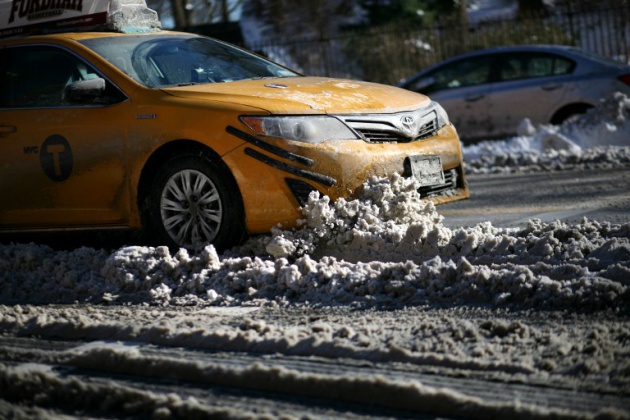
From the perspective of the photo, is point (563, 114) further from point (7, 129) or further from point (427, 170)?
point (7, 129)

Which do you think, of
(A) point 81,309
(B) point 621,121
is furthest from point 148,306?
(B) point 621,121

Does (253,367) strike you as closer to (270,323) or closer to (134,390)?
(134,390)

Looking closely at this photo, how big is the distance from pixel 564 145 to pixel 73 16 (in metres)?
6.69

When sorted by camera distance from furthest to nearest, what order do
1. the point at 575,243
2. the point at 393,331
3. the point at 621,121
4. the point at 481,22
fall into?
Result: the point at 481,22 → the point at 621,121 → the point at 575,243 → the point at 393,331

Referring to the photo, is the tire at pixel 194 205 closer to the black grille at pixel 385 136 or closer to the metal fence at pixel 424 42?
the black grille at pixel 385 136

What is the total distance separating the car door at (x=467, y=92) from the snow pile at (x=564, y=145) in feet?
3.75

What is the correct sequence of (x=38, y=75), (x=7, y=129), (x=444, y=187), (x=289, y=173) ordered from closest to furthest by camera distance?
(x=289, y=173) < (x=444, y=187) < (x=7, y=129) < (x=38, y=75)

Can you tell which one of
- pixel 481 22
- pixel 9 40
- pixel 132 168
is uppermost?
pixel 481 22

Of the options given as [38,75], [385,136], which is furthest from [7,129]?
[385,136]

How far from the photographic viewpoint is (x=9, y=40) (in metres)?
7.84

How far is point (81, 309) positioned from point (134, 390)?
1866mm

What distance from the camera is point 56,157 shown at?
7141 mm

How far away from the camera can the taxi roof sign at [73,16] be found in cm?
803

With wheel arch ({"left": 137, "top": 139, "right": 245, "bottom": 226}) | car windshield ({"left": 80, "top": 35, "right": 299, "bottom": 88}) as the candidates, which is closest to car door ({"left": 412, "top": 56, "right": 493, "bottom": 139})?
car windshield ({"left": 80, "top": 35, "right": 299, "bottom": 88})
